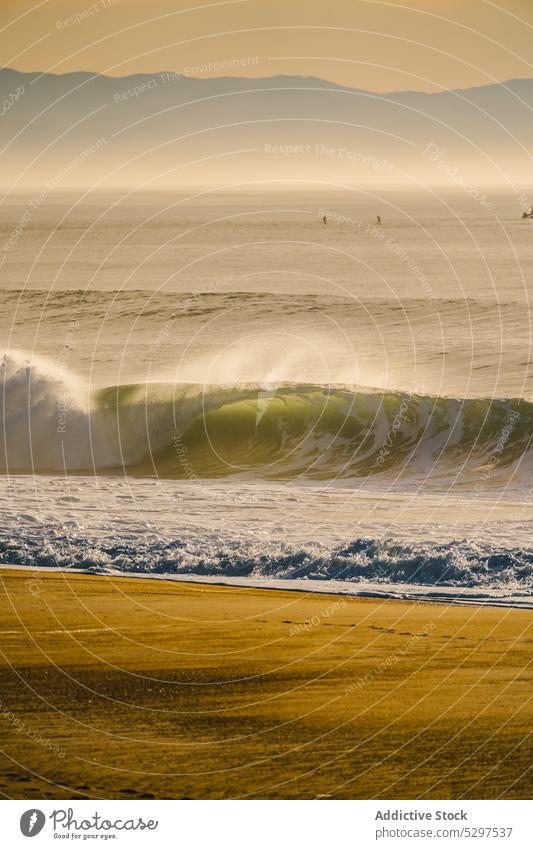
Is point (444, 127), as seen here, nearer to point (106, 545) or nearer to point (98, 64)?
point (98, 64)

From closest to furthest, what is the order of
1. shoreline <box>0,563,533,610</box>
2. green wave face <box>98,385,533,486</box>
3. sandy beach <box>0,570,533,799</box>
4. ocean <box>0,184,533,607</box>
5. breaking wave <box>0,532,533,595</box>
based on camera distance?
sandy beach <box>0,570,533,799</box>, shoreline <box>0,563,533,610</box>, breaking wave <box>0,532,533,595</box>, ocean <box>0,184,533,607</box>, green wave face <box>98,385,533,486</box>

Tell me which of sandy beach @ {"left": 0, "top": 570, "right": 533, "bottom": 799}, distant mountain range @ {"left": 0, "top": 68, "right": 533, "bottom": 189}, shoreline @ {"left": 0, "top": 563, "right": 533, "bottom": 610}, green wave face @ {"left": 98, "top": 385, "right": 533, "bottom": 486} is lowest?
sandy beach @ {"left": 0, "top": 570, "right": 533, "bottom": 799}

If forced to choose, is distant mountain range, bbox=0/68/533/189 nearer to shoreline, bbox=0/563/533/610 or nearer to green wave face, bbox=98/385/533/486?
green wave face, bbox=98/385/533/486

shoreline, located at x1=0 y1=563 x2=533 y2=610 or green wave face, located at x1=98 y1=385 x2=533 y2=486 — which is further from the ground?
green wave face, located at x1=98 y1=385 x2=533 y2=486

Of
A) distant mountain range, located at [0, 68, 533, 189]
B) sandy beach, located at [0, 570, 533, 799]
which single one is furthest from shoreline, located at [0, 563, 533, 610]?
distant mountain range, located at [0, 68, 533, 189]

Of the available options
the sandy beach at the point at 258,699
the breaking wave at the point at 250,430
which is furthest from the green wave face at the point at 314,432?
the sandy beach at the point at 258,699

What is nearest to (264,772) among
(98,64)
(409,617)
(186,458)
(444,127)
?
(409,617)
